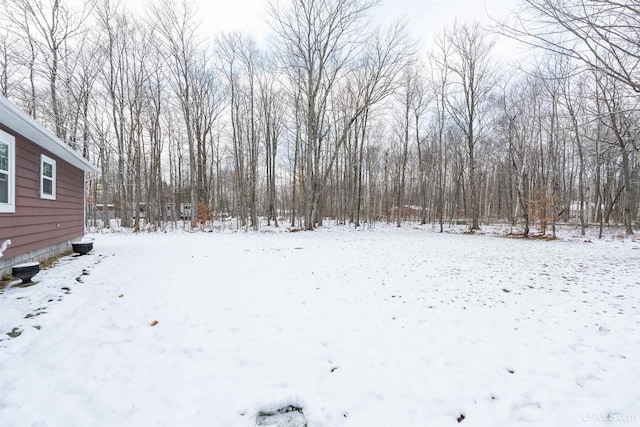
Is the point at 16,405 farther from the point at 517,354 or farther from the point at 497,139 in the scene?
the point at 497,139

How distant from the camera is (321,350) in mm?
2803

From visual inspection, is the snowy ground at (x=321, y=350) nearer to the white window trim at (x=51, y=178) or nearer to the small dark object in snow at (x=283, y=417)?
the small dark object in snow at (x=283, y=417)

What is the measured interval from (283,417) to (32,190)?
7.30 metres

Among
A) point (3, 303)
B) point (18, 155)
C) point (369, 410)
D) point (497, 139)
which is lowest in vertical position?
point (369, 410)

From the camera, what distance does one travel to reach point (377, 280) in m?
5.13

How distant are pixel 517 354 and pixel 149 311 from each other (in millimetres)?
4495

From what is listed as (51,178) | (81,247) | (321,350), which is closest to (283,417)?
(321,350)

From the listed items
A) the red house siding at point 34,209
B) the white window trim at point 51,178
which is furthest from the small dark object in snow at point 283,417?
the white window trim at point 51,178

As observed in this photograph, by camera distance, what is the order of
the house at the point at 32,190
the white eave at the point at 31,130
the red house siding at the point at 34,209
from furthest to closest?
the red house siding at the point at 34,209 < the house at the point at 32,190 < the white eave at the point at 31,130

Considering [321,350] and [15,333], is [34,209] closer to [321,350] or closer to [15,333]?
[15,333]

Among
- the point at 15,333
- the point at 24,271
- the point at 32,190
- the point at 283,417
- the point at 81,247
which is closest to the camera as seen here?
the point at 283,417

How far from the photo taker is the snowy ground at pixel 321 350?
6.59ft

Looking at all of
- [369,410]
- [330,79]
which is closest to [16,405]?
[369,410]

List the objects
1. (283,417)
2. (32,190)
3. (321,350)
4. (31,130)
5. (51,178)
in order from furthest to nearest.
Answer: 1. (51,178)
2. (32,190)
3. (31,130)
4. (321,350)
5. (283,417)
